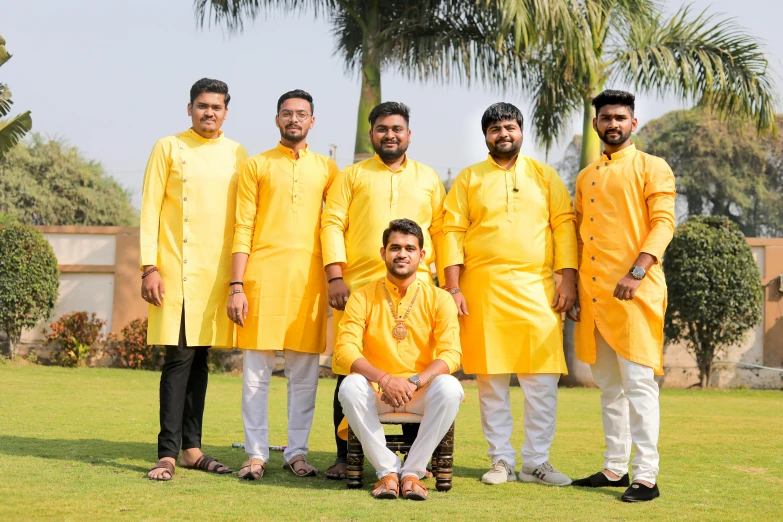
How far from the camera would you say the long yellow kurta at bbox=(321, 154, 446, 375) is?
5066 mm

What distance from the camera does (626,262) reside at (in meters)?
4.82

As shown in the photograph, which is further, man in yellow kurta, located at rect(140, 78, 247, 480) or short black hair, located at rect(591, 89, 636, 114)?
man in yellow kurta, located at rect(140, 78, 247, 480)

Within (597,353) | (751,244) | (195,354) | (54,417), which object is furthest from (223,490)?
(751,244)

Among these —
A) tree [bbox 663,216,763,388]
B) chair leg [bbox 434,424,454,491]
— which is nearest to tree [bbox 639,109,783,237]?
A: tree [bbox 663,216,763,388]

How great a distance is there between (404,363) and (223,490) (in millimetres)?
1144

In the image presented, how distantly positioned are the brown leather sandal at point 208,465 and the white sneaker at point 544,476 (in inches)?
66.8

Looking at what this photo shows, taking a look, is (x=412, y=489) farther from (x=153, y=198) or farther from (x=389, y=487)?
(x=153, y=198)

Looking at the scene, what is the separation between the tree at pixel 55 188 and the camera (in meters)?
26.5

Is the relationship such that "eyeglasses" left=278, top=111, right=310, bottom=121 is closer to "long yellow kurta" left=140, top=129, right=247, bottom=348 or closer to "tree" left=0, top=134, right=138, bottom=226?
"long yellow kurta" left=140, top=129, right=247, bottom=348

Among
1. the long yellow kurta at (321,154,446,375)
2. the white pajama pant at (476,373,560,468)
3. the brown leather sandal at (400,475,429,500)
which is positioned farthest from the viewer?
the long yellow kurta at (321,154,446,375)

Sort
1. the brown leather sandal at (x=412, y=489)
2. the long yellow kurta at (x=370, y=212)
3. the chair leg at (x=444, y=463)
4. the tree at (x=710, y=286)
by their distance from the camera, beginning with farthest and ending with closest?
the tree at (x=710, y=286) → the long yellow kurta at (x=370, y=212) → the chair leg at (x=444, y=463) → the brown leather sandal at (x=412, y=489)

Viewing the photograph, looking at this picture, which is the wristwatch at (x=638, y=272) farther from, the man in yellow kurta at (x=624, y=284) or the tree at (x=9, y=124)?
the tree at (x=9, y=124)

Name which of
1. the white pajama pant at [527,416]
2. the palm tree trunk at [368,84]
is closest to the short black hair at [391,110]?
the white pajama pant at [527,416]

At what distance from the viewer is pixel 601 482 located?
4.85m
